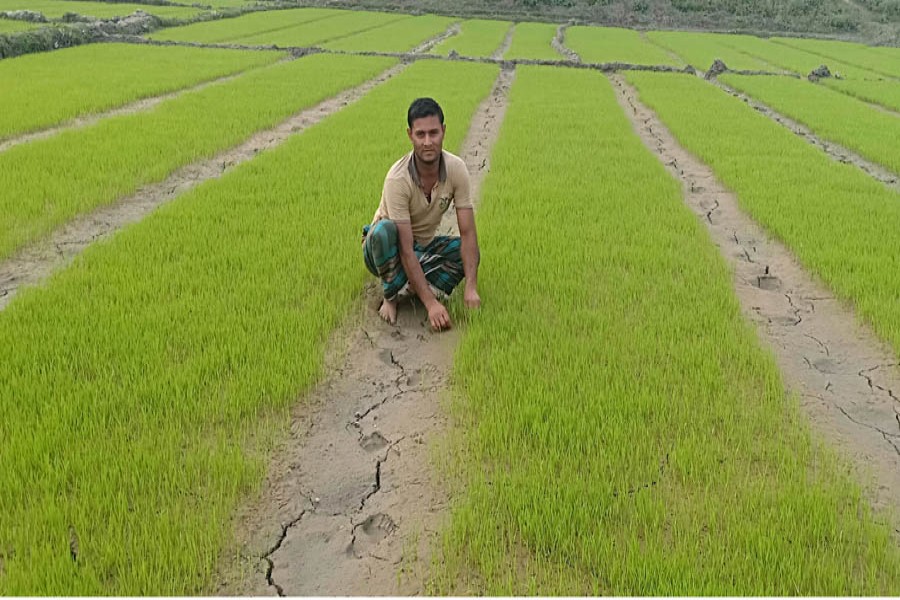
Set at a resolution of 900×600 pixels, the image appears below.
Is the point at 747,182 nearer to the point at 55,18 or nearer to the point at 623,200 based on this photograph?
the point at 623,200

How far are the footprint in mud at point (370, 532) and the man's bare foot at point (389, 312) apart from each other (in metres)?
1.47

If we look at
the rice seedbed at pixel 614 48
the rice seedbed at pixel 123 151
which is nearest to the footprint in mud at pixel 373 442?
the rice seedbed at pixel 123 151

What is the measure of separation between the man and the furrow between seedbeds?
17.7 ft

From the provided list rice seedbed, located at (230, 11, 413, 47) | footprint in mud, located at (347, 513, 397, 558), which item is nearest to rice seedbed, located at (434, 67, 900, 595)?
footprint in mud, located at (347, 513, 397, 558)

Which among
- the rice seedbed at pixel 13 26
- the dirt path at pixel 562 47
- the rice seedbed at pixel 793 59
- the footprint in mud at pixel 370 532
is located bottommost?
the rice seedbed at pixel 793 59

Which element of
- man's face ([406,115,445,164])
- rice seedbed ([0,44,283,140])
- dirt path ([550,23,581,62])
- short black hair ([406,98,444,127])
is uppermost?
short black hair ([406,98,444,127])

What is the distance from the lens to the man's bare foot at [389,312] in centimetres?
358

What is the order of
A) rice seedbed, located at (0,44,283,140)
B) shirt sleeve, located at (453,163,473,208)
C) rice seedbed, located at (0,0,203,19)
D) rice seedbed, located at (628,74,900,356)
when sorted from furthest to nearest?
1. rice seedbed, located at (0,0,203,19)
2. rice seedbed, located at (0,44,283,140)
3. rice seedbed, located at (628,74,900,356)
4. shirt sleeve, located at (453,163,473,208)

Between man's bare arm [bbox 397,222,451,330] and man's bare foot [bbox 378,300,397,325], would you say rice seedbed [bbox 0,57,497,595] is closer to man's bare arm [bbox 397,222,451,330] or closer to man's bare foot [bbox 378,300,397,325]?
man's bare foot [bbox 378,300,397,325]

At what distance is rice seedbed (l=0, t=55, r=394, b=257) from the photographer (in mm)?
5012

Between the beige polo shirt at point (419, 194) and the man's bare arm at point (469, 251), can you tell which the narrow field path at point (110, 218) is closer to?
the beige polo shirt at point (419, 194)

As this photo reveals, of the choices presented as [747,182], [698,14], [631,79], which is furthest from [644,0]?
[747,182]

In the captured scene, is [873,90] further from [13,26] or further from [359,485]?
[13,26]

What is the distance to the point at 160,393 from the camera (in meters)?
2.71
